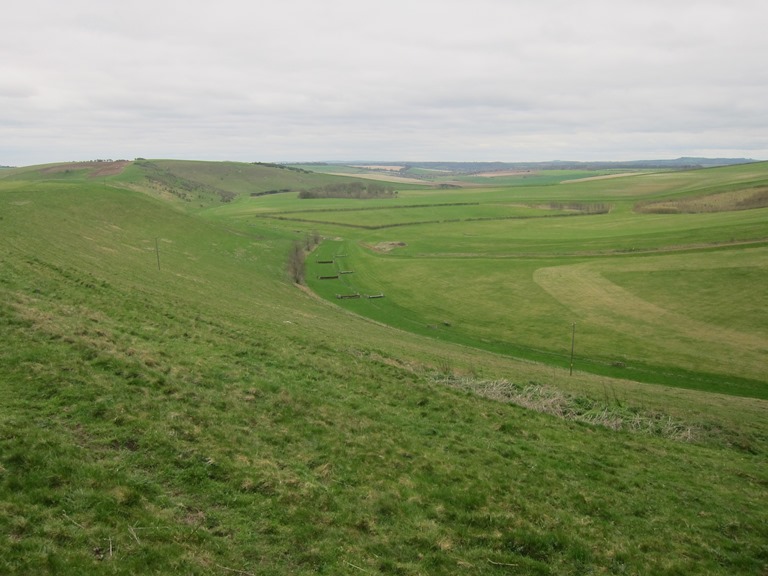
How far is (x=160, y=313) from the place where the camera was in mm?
27000

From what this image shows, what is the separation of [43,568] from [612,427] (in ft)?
65.0

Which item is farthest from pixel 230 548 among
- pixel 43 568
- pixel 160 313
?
pixel 160 313

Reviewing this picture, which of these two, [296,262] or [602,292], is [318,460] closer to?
[602,292]

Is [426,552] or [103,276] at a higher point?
[103,276]

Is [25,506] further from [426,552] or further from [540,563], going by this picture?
[540,563]

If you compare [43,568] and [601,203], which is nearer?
[43,568]

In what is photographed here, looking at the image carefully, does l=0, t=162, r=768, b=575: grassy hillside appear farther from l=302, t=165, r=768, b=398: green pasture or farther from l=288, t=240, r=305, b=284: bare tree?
l=288, t=240, r=305, b=284: bare tree

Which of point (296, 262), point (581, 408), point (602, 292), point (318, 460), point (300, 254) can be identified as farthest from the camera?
point (300, 254)

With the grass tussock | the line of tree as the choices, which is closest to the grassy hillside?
the grass tussock

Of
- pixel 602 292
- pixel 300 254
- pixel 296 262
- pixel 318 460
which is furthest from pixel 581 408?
pixel 300 254

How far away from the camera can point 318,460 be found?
14.2 meters

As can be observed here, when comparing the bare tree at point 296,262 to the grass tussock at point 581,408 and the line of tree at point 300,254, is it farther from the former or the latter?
the grass tussock at point 581,408

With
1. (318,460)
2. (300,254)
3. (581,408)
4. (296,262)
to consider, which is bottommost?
(581,408)

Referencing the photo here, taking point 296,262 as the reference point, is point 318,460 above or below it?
below
